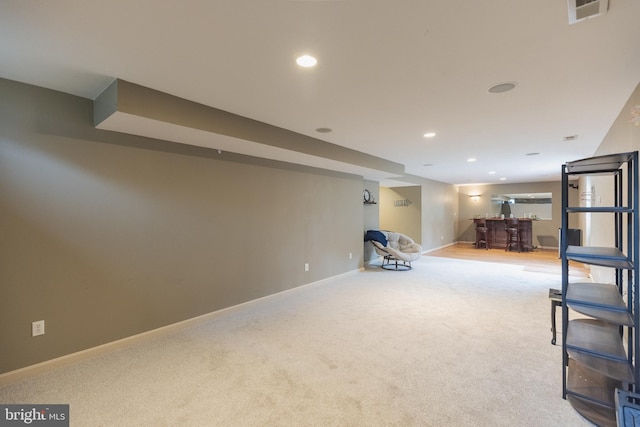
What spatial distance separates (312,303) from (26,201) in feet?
10.7

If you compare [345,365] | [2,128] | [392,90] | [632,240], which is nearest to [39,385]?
[2,128]

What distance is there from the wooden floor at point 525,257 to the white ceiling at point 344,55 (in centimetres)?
438

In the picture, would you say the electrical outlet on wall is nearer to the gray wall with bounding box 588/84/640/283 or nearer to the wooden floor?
the gray wall with bounding box 588/84/640/283

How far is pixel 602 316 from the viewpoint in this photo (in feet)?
6.14

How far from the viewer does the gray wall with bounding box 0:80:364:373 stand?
2404 millimetres

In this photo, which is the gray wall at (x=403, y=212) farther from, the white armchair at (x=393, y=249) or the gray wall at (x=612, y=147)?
the gray wall at (x=612, y=147)

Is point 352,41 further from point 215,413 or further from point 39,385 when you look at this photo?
point 39,385

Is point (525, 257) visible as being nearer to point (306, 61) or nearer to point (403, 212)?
point (403, 212)

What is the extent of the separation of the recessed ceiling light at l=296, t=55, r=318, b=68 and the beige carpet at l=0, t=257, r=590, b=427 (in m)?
2.38

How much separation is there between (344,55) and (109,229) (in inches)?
105

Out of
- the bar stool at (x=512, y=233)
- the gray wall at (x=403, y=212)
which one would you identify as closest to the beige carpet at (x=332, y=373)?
the gray wall at (x=403, y=212)

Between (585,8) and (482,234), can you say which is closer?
(585,8)

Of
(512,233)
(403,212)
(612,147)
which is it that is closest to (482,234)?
(512,233)

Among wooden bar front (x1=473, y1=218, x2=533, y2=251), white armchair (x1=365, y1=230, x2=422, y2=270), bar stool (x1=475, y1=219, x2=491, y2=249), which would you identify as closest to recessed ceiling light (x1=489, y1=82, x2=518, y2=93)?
white armchair (x1=365, y1=230, x2=422, y2=270)
